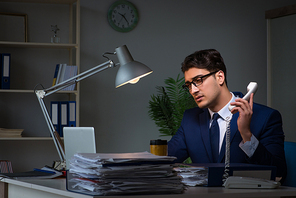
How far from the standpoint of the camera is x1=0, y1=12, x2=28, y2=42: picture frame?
3555 mm

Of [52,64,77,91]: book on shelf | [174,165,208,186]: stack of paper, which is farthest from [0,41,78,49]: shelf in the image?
[174,165,208,186]: stack of paper

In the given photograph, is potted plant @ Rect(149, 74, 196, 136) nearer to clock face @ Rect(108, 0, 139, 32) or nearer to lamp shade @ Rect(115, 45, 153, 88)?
clock face @ Rect(108, 0, 139, 32)

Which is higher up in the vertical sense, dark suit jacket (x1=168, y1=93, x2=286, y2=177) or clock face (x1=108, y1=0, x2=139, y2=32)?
clock face (x1=108, y1=0, x2=139, y2=32)

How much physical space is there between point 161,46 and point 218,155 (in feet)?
7.96

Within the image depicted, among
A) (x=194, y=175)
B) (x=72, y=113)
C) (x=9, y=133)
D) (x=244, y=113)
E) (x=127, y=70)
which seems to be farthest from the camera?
(x=72, y=113)

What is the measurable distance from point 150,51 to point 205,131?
2.24m

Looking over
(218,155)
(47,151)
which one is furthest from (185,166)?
(47,151)

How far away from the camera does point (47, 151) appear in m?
3.70

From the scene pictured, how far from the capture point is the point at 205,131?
196 centimetres

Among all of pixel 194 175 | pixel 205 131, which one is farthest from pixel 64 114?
pixel 194 175

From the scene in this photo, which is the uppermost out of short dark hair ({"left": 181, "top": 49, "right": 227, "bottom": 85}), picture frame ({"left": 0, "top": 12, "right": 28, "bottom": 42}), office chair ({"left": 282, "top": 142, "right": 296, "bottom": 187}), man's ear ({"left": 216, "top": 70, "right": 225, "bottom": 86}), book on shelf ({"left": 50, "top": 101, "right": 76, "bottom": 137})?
picture frame ({"left": 0, "top": 12, "right": 28, "bottom": 42})

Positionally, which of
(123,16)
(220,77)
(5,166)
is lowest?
(5,166)

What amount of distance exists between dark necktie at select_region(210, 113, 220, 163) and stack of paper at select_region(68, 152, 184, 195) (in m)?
0.86

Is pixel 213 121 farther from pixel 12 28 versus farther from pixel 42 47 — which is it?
pixel 12 28
